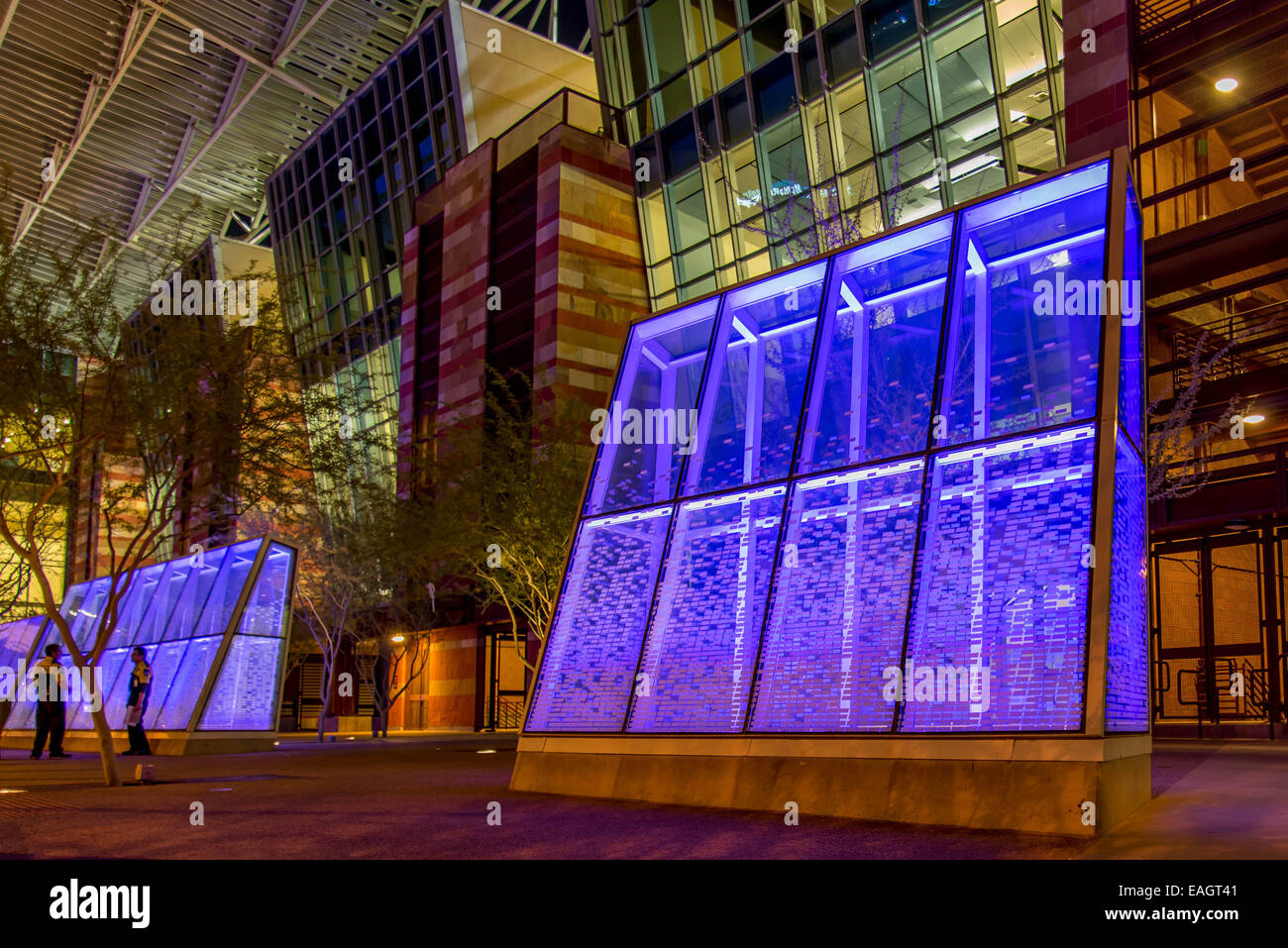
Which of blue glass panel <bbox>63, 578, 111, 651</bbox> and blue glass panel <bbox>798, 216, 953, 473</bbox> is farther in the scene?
blue glass panel <bbox>63, 578, 111, 651</bbox>

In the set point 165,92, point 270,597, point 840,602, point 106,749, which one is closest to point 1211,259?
point 840,602

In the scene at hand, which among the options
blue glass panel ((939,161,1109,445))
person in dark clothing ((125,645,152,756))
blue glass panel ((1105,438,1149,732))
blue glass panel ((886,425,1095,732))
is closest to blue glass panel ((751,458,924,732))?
blue glass panel ((886,425,1095,732))

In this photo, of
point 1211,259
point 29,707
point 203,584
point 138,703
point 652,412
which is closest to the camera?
point 652,412

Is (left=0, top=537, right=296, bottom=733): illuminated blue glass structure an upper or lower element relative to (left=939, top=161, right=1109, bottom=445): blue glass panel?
lower

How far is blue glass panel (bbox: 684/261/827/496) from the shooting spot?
10211 millimetres

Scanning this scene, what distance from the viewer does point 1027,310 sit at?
8.83 meters

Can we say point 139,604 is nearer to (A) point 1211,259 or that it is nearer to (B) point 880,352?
(B) point 880,352

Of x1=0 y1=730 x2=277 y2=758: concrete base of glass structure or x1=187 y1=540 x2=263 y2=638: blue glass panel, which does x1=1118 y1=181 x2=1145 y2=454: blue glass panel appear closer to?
x1=187 y1=540 x2=263 y2=638: blue glass panel

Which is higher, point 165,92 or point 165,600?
point 165,92

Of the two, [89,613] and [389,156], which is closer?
[89,613]

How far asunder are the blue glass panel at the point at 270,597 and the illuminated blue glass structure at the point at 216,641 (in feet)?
0.06

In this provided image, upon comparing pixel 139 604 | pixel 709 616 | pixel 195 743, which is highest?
pixel 709 616

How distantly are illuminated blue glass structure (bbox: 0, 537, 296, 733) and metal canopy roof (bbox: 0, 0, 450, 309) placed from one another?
81.9 ft

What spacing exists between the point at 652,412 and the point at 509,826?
505 centimetres
